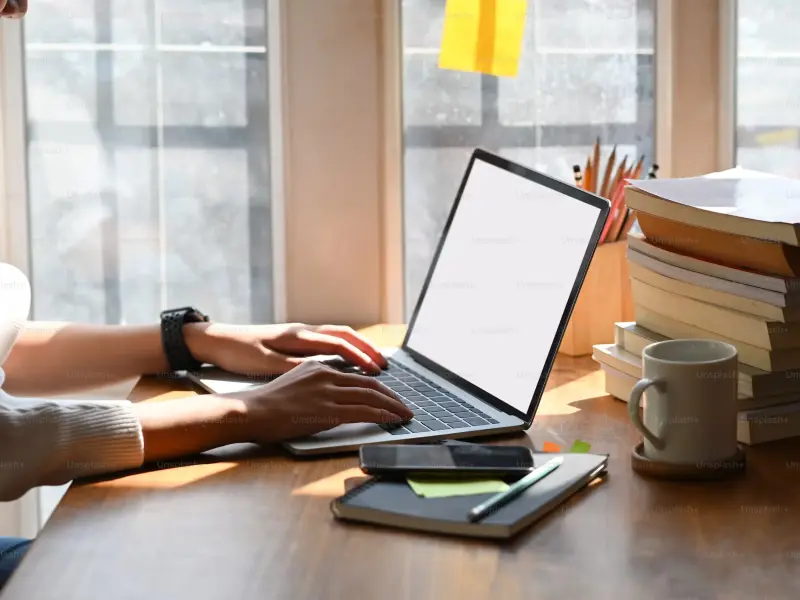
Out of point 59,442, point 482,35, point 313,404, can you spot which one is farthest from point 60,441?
point 482,35

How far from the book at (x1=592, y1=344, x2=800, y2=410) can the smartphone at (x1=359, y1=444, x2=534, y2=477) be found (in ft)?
0.80

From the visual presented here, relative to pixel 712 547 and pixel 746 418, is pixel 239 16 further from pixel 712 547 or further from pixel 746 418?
pixel 712 547

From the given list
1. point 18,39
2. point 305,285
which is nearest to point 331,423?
point 305,285

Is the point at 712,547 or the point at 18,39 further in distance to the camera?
the point at 18,39

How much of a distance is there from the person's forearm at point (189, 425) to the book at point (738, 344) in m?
0.51

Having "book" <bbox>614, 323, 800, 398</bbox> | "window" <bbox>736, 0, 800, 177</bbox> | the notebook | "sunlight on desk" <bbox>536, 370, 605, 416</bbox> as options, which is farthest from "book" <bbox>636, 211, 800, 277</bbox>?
"window" <bbox>736, 0, 800, 177</bbox>

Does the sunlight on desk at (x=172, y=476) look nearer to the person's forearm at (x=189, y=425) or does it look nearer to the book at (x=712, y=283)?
the person's forearm at (x=189, y=425)

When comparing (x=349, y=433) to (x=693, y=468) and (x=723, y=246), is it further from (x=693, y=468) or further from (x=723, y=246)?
(x=723, y=246)

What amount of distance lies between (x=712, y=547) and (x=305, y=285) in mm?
1060

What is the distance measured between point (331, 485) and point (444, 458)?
0.11 m

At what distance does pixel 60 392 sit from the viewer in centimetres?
147

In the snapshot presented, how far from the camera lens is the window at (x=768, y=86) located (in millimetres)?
1742

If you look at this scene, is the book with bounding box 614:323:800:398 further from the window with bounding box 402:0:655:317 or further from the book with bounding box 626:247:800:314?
the window with bounding box 402:0:655:317

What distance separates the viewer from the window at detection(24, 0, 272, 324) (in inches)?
70.2
